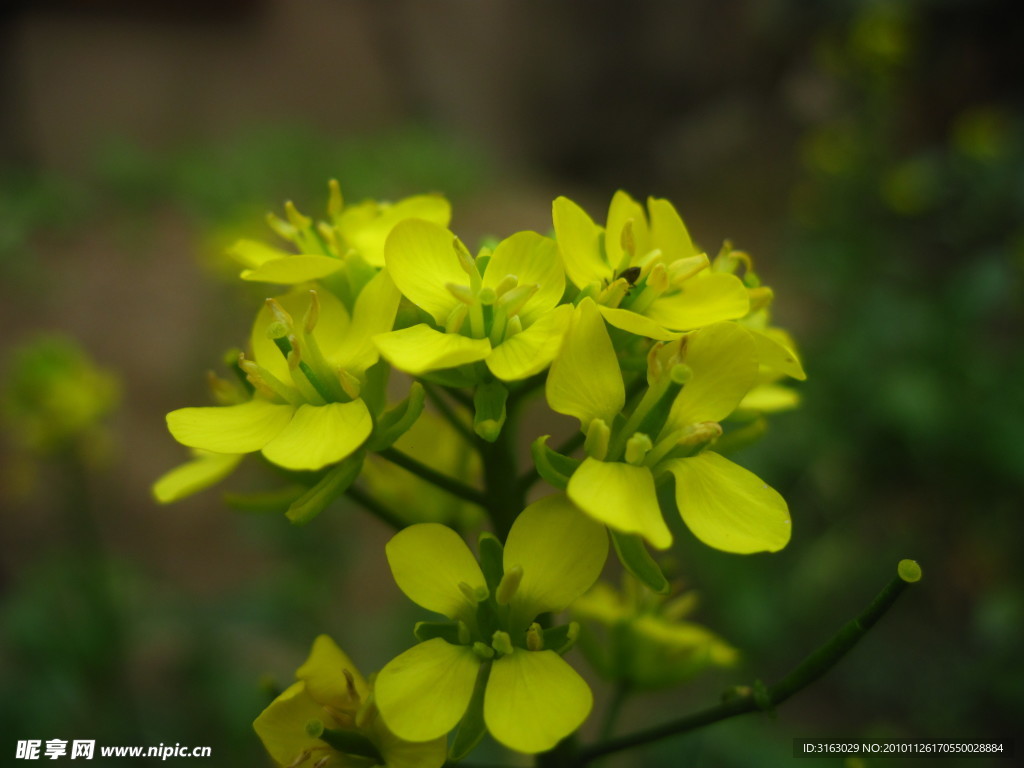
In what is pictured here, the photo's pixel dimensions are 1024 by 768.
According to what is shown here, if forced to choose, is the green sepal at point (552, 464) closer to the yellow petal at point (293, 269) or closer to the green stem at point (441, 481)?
the green stem at point (441, 481)

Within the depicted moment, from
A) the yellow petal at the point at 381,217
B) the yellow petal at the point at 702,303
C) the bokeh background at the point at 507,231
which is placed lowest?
the bokeh background at the point at 507,231

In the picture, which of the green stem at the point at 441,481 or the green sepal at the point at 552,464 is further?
the green stem at the point at 441,481

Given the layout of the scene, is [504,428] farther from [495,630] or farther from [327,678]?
[327,678]

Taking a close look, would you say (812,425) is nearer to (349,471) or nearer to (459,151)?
(349,471)

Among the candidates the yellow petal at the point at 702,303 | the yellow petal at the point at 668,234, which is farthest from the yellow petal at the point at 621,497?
the yellow petal at the point at 668,234

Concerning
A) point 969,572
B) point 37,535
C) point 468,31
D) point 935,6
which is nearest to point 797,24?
point 935,6

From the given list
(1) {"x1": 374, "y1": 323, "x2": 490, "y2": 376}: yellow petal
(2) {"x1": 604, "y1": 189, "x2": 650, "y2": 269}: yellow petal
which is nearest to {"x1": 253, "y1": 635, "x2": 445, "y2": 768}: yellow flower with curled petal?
(1) {"x1": 374, "y1": 323, "x2": 490, "y2": 376}: yellow petal

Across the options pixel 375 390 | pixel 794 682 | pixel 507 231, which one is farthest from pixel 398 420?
pixel 507 231
